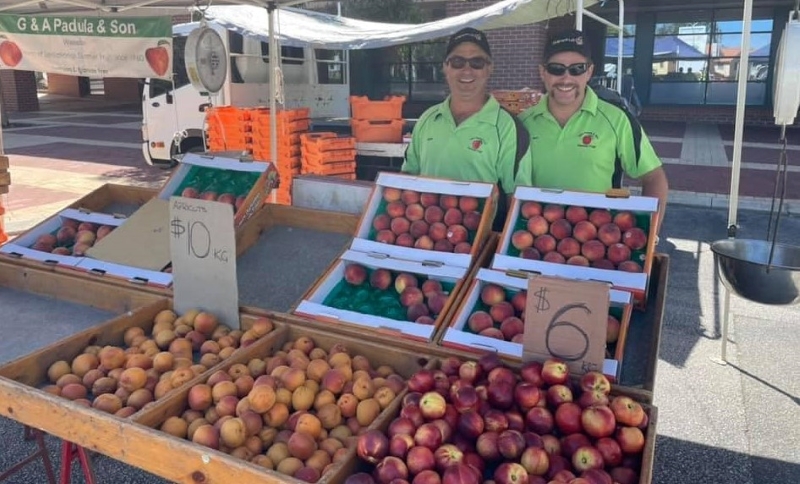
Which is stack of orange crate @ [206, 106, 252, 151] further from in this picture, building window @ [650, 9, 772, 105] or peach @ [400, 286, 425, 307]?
building window @ [650, 9, 772, 105]

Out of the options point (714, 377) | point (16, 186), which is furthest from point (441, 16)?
point (714, 377)

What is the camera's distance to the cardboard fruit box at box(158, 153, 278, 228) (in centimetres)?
333

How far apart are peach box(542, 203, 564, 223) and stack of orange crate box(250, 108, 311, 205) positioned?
6.06 meters

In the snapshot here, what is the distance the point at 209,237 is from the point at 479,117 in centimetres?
139

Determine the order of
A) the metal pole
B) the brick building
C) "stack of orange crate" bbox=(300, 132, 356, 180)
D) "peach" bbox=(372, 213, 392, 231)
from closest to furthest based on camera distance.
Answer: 1. "peach" bbox=(372, 213, 392, 231)
2. the metal pole
3. "stack of orange crate" bbox=(300, 132, 356, 180)
4. the brick building

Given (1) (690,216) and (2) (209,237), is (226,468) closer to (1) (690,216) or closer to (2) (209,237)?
(2) (209,237)

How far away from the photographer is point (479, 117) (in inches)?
122

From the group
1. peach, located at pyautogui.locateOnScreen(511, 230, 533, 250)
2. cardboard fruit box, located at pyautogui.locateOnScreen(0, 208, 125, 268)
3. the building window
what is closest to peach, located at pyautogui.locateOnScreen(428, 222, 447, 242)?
peach, located at pyautogui.locateOnScreen(511, 230, 533, 250)

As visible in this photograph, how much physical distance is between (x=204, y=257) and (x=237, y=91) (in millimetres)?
7341

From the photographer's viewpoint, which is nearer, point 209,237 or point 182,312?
point 209,237

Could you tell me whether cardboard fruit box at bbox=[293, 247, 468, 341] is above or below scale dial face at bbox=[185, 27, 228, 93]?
below

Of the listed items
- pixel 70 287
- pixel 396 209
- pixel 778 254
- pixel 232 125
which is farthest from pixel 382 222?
pixel 232 125

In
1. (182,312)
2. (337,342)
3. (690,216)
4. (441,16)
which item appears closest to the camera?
(337,342)

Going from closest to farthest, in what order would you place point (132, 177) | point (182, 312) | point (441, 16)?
point (182, 312)
point (132, 177)
point (441, 16)
